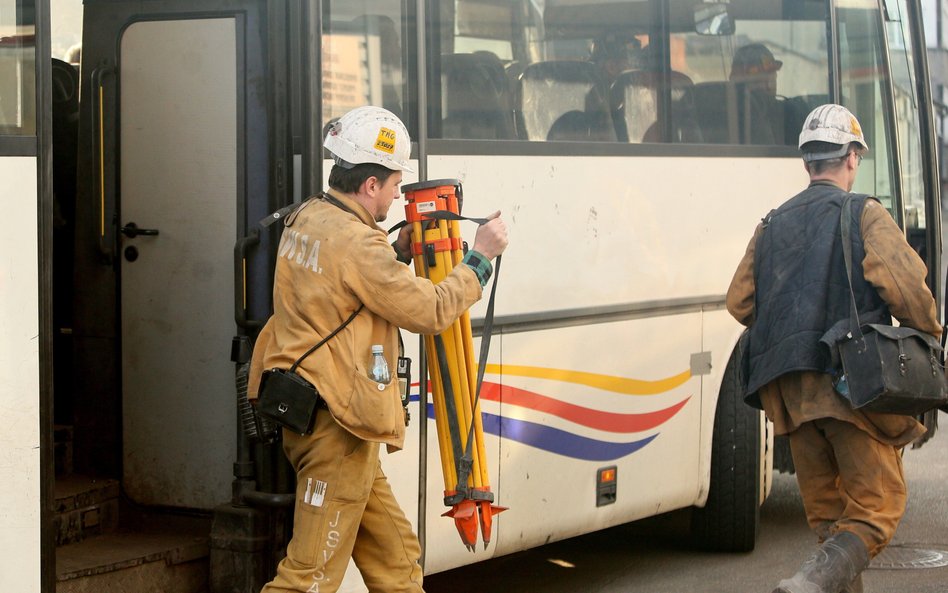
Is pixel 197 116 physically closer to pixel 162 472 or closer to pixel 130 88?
pixel 130 88

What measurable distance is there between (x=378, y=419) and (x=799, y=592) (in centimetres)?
166

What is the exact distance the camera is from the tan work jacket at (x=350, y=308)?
3.98 meters

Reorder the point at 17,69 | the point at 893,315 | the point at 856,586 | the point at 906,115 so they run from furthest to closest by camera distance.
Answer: the point at 906,115 < the point at 856,586 < the point at 893,315 < the point at 17,69

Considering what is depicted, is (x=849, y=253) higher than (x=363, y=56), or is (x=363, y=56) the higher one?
(x=363, y=56)

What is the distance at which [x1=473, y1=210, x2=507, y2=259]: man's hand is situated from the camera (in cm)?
425

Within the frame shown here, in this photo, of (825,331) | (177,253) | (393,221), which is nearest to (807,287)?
(825,331)

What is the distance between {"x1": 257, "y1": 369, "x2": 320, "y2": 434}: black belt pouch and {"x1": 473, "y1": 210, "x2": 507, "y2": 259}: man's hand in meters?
0.66

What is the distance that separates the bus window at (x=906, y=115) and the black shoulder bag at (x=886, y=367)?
2.76m

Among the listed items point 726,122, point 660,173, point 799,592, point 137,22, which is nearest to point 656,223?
point 660,173

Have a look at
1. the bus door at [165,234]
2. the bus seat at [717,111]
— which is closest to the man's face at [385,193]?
the bus door at [165,234]

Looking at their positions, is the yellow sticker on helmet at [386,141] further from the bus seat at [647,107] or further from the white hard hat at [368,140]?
the bus seat at [647,107]

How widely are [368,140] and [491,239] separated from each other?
465mm

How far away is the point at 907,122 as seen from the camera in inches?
299

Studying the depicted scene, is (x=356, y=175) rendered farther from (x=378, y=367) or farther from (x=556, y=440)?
(x=556, y=440)
